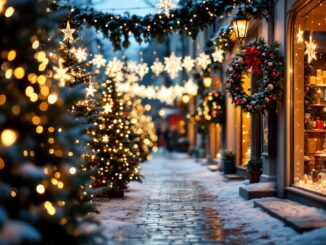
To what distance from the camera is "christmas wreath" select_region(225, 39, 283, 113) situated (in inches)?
443

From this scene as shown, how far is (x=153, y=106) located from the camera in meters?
68.8

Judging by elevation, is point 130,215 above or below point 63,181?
below

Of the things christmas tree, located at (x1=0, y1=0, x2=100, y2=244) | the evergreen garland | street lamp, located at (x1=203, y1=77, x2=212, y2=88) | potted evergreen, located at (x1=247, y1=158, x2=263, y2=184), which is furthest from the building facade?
street lamp, located at (x1=203, y1=77, x2=212, y2=88)

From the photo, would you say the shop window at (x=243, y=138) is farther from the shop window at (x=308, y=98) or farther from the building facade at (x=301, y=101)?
the shop window at (x=308, y=98)

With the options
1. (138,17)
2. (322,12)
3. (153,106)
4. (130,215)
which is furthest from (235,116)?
(153,106)

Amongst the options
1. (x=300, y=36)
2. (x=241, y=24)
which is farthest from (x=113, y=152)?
(x=300, y=36)

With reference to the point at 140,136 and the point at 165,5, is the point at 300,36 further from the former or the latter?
the point at 140,136

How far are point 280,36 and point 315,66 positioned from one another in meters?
1.10

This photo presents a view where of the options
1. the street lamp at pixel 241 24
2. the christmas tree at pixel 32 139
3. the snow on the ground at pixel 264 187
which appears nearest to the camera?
the christmas tree at pixel 32 139

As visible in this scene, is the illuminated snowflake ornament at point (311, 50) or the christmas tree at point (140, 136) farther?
the christmas tree at point (140, 136)

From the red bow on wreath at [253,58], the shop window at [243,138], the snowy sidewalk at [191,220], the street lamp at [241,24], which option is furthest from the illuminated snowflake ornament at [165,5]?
the shop window at [243,138]

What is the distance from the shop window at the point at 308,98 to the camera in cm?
1112

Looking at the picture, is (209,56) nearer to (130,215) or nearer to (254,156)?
(254,156)

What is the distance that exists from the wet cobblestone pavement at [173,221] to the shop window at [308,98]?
2.34 meters
